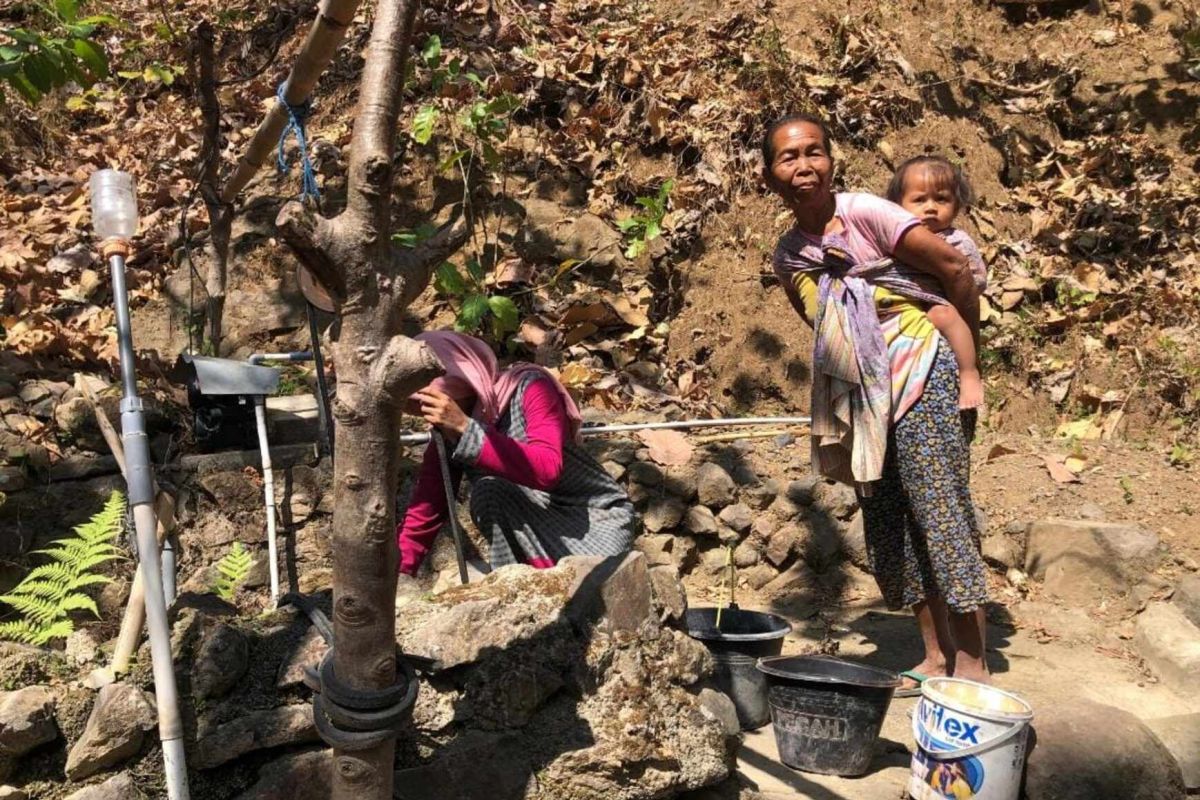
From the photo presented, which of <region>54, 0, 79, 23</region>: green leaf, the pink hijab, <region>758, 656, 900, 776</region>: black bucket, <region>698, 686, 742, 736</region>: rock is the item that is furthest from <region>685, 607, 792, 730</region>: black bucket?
<region>54, 0, 79, 23</region>: green leaf

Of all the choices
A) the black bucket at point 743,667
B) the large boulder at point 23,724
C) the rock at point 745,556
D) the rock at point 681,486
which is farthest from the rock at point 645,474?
the large boulder at point 23,724

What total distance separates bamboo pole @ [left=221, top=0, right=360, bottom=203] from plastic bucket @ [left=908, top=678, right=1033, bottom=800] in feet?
8.25

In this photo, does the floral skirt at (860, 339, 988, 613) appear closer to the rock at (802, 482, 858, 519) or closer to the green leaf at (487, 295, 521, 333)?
the rock at (802, 482, 858, 519)

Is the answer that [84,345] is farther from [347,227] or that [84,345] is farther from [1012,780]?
[1012,780]

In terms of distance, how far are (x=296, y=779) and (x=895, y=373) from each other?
2190 mm

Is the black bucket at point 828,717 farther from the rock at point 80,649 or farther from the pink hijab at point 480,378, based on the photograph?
the rock at point 80,649

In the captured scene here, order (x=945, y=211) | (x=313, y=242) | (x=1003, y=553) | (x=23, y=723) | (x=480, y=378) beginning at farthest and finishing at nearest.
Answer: (x=1003, y=553) → (x=945, y=211) → (x=480, y=378) → (x=23, y=723) → (x=313, y=242)

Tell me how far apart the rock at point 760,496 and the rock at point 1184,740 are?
209 centimetres

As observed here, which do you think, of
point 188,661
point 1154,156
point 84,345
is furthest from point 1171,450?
point 84,345

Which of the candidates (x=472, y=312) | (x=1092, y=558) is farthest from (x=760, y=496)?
(x=472, y=312)

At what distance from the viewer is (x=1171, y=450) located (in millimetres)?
5863

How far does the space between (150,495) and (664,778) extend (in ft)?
4.58

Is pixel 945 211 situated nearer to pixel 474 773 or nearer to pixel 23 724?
pixel 474 773

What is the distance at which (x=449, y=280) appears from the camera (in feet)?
19.9
